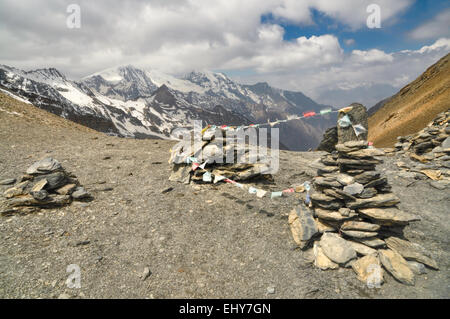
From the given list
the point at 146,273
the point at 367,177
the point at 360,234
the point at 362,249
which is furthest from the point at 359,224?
the point at 146,273

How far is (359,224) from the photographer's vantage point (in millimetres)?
8688

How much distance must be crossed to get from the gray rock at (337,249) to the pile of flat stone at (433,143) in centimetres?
1533

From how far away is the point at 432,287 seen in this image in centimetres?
709

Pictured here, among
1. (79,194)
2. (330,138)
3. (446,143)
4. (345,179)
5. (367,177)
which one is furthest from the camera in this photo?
(330,138)

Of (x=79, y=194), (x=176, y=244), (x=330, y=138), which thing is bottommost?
→ (x=176, y=244)

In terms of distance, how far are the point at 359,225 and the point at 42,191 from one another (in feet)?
45.0

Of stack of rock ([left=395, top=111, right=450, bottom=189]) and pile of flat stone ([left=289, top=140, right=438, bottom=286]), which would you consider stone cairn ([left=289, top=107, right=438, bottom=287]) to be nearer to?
pile of flat stone ([left=289, top=140, right=438, bottom=286])

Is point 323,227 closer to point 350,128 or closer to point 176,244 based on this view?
point 350,128

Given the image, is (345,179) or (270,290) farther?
(345,179)

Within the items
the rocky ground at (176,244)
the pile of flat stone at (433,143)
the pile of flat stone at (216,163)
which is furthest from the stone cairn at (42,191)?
the pile of flat stone at (433,143)

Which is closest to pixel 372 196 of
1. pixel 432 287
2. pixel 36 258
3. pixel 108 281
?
pixel 432 287

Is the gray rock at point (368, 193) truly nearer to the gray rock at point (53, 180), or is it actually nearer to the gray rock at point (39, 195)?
the gray rock at point (39, 195)
